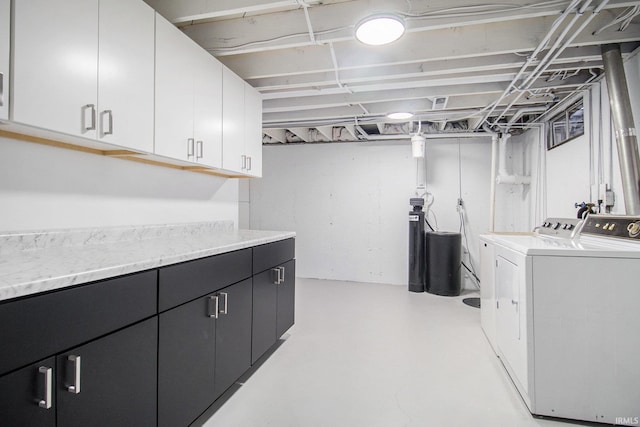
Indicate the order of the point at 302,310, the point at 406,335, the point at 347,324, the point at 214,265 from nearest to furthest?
the point at 214,265 < the point at 406,335 < the point at 347,324 < the point at 302,310

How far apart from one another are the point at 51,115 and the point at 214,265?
919 millimetres

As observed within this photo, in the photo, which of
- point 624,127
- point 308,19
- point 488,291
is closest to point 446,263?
point 488,291

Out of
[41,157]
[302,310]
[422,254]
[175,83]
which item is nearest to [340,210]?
[422,254]

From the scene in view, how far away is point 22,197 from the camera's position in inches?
54.3

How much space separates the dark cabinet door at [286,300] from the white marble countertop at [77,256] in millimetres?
566

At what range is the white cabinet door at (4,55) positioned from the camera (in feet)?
3.52

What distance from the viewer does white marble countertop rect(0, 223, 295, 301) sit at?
0.84 meters

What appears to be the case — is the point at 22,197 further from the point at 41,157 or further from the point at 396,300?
the point at 396,300

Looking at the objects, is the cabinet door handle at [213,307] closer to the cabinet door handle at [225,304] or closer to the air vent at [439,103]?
the cabinet door handle at [225,304]

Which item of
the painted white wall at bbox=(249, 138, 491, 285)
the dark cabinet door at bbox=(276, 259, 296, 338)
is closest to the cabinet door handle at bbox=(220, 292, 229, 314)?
the dark cabinet door at bbox=(276, 259, 296, 338)

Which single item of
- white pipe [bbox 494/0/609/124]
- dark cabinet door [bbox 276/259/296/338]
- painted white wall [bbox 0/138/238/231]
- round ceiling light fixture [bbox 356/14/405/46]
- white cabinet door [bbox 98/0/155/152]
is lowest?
dark cabinet door [bbox 276/259/296/338]

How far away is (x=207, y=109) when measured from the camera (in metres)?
2.16

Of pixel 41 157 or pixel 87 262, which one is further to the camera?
pixel 41 157

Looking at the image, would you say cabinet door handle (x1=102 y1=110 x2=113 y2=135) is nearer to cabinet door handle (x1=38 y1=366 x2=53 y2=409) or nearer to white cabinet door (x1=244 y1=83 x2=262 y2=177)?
cabinet door handle (x1=38 y1=366 x2=53 y2=409)
